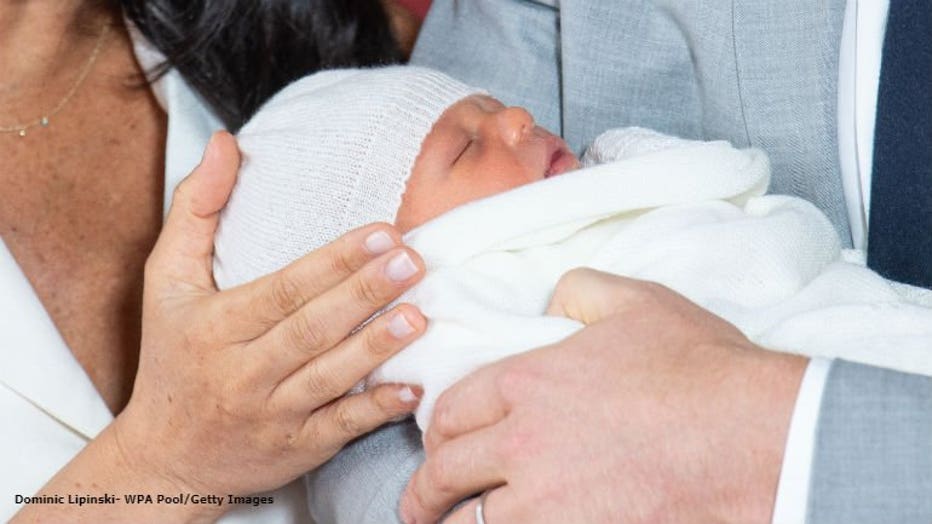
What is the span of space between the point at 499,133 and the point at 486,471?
40 centimetres

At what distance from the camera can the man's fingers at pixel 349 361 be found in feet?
3.63

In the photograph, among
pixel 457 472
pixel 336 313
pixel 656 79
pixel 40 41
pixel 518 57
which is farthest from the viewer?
pixel 40 41

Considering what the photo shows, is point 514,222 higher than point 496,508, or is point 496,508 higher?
point 514,222

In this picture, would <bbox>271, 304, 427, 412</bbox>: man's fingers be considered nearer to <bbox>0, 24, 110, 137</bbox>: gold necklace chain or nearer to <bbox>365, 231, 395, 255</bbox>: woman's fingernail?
<bbox>365, 231, 395, 255</bbox>: woman's fingernail

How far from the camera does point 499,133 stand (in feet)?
4.16

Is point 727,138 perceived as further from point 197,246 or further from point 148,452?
point 148,452

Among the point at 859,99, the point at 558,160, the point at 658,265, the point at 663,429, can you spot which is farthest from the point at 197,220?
the point at 859,99

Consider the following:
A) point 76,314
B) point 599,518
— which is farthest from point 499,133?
point 76,314

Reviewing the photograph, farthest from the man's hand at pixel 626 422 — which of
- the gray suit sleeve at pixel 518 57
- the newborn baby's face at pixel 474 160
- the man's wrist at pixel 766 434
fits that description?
the gray suit sleeve at pixel 518 57

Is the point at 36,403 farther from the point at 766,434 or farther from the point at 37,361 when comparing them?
the point at 766,434

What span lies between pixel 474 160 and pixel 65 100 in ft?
2.82

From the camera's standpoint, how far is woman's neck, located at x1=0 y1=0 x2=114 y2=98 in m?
1.74

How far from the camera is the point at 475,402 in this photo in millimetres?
1037

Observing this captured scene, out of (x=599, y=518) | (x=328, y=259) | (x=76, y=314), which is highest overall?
(x=328, y=259)
